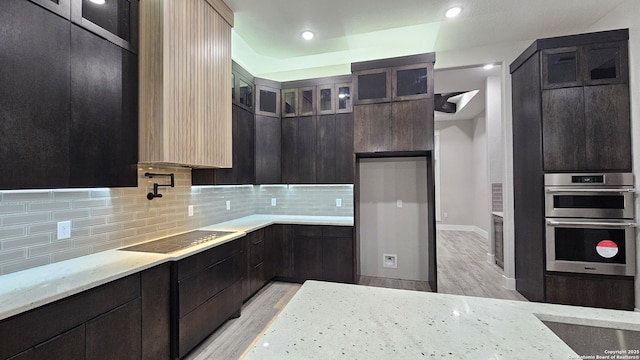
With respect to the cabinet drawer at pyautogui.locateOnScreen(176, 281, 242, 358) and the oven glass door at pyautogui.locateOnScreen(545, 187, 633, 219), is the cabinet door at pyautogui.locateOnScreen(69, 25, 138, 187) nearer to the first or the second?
the cabinet drawer at pyautogui.locateOnScreen(176, 281, 242, 358)

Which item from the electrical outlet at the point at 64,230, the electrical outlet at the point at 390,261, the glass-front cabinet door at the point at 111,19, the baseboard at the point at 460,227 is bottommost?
the baseboard at the point at 460,227

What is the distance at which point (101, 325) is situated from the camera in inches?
59.3

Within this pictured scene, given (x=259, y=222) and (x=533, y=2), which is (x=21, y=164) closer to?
(x=259, y=222)

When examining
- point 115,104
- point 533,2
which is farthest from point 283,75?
point 533,2

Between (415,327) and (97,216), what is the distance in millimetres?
2285

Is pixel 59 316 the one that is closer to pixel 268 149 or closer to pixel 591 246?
A: pixel 268 149

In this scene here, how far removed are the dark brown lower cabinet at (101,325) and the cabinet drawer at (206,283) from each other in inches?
4.7

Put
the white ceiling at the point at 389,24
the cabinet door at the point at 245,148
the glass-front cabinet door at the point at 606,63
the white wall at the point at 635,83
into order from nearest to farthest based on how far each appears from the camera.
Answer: the white wall at the point at 635,83, the glass-front cabinet door at the point at 606,63, the white ceiling at the point at 389,24, the cabinet door at the point at 245,148

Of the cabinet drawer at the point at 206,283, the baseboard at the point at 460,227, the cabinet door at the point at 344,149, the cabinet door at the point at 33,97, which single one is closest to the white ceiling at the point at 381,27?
the cabinet door at the point at 344,149

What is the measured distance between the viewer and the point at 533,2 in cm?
273

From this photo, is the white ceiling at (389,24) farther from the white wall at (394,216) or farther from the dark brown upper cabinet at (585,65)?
the white wall at (394,216)

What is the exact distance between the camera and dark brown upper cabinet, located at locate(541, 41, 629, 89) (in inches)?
104

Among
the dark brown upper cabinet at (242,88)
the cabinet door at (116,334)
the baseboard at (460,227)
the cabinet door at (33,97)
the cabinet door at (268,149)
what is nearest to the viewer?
the cabinet door at (33,97)

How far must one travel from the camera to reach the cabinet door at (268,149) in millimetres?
3691
